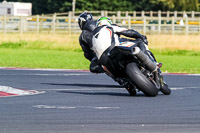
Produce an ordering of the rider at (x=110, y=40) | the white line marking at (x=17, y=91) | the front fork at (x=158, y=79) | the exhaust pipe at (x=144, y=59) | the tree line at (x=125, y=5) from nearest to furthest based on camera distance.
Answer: the exhaust pipe at (x=144, y=59) → the front fork at (x=158, y=79) → the rider at (x=110, y=40) → the white line marking at (x=17, y=91) → the tree line at (x=125, y=5)

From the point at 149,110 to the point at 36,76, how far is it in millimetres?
7474

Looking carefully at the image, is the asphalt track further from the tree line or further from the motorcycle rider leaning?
the tree line

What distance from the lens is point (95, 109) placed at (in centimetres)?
956

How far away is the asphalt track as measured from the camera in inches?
304

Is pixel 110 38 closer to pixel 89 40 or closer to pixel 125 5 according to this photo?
pixel 89 40

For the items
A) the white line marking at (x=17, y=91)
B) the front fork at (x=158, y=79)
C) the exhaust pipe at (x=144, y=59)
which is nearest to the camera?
the exhaust pipe at (x=144, y=59)

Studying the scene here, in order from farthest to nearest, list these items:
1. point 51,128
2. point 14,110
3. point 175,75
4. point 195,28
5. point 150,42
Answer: point 195,28 < point 150,42 < point 175,75 < point 14,110 < point 51,128

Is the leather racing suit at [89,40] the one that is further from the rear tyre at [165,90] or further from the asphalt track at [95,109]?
the rear tyre at [165,90]

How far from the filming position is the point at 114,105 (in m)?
10.1

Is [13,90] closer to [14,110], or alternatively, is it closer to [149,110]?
[14,110]

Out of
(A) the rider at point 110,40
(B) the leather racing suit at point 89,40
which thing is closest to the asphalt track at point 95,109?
(B) the leather racing suit at point 89,40

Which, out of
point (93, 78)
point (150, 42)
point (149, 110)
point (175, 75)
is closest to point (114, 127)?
point (149, 110)

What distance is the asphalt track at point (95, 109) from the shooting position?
7.73m

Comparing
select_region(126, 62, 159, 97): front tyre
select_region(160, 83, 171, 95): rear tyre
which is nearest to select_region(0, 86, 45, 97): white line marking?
select_region(126, 62, 159, 97): front tyre
